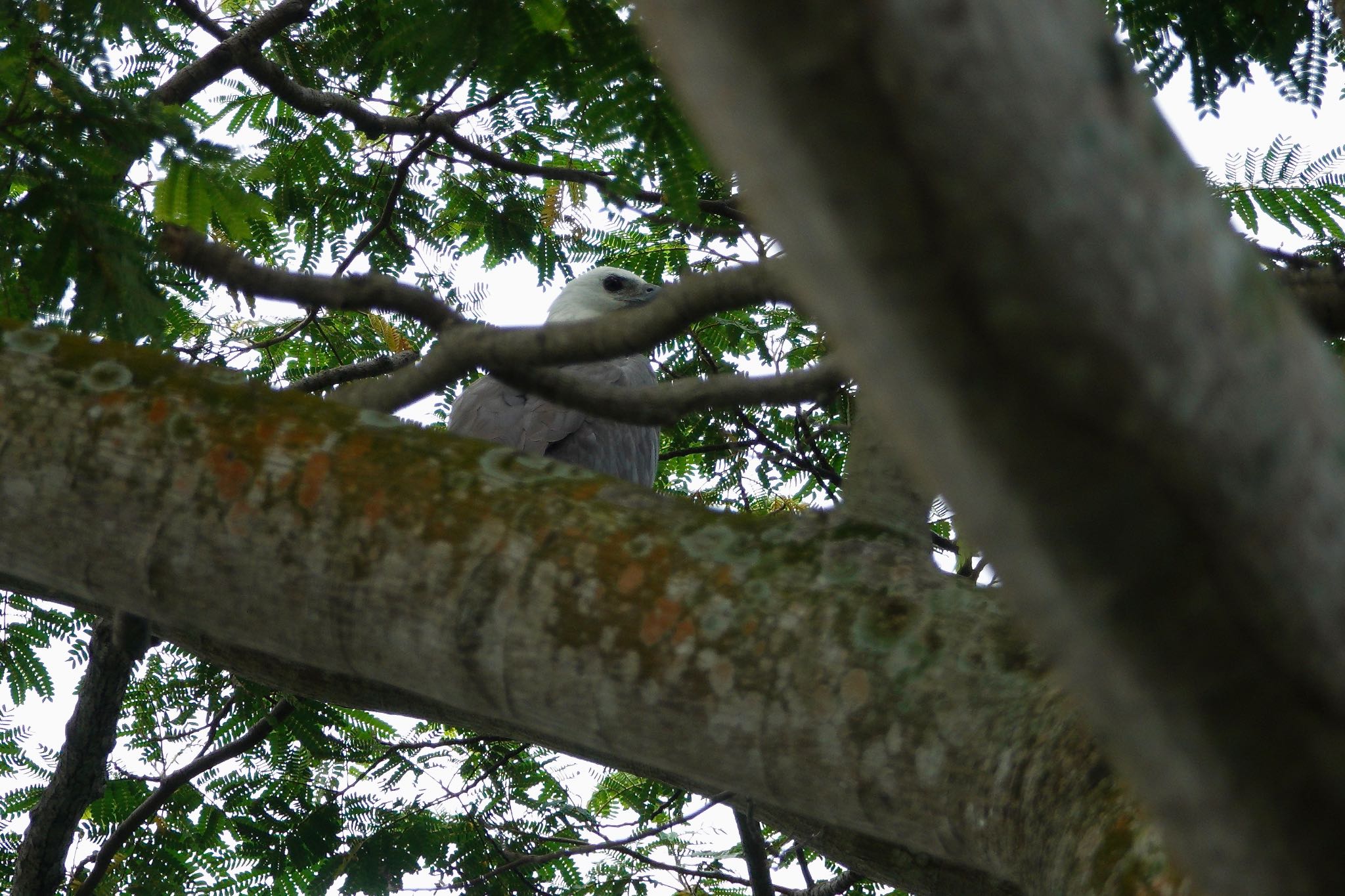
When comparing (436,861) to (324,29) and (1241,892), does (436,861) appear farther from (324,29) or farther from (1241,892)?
(1241,892)

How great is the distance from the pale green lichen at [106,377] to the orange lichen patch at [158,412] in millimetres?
59

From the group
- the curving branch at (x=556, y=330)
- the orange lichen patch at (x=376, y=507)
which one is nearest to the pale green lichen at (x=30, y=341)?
the curving branch at (x=556, y=330)

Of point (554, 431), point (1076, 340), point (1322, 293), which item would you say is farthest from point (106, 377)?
point (554, 431)

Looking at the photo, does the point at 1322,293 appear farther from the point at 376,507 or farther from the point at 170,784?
the point at 170,784

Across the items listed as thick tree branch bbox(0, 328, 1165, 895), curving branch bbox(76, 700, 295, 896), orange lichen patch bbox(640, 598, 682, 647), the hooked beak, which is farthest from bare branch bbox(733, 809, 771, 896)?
the hooked beak

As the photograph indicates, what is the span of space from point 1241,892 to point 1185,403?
0.26 m

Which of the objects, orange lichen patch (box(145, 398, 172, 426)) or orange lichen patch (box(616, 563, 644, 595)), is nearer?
orange lichen patch (box(616, 563, 644, 595))

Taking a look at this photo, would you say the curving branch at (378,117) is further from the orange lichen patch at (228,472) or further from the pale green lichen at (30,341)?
the orange lichen patch at (228,472)

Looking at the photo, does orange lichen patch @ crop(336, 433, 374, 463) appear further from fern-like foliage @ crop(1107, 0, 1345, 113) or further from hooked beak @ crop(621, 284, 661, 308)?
hooked beak @ crop(621, 284, 661, 308)

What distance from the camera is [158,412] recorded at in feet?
5.24

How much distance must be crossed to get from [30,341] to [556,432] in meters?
2.65

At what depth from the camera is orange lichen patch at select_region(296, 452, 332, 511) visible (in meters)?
1.52

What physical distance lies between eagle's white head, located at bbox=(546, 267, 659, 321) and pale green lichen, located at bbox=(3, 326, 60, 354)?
14.7ft

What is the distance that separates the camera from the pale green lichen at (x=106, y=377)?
162 centimetres
